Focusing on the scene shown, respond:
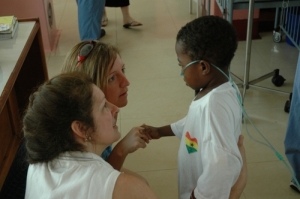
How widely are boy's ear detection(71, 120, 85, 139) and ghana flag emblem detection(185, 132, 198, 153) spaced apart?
0.39m

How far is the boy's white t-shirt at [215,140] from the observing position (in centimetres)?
117

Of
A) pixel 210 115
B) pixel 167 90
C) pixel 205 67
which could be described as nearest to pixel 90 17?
pixel 167 90

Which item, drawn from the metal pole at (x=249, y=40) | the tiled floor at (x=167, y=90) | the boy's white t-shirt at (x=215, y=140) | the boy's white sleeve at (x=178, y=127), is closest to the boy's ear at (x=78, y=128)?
the boy's white t-shirt at (x=215, y=140)

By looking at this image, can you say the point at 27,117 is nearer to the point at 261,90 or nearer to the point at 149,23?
the point at 261,90

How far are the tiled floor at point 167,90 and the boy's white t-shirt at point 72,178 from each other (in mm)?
1017

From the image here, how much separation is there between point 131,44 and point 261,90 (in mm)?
1314

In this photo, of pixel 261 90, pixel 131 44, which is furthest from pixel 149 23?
pixel 261 90

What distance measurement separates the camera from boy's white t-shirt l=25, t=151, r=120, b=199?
37.0 inches

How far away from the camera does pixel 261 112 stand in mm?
2543

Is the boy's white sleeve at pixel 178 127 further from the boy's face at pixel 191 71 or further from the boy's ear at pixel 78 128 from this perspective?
the boy's ear at pixel 78 128

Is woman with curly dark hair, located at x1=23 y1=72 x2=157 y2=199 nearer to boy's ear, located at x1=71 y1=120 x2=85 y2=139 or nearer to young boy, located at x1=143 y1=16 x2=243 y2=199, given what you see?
boy's ear, located at x1=71 y1=120 x2=85 y2=139

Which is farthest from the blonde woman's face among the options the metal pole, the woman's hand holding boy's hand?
the metal pole

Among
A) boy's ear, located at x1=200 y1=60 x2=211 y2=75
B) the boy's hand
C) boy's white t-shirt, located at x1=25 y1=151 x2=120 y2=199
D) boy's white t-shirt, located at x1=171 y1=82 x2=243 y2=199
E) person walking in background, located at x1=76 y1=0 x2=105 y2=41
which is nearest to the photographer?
boy's white t-shirt, located at x1=25 y1=151 x2=120 y2=199

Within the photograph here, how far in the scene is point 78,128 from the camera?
1032 mm
